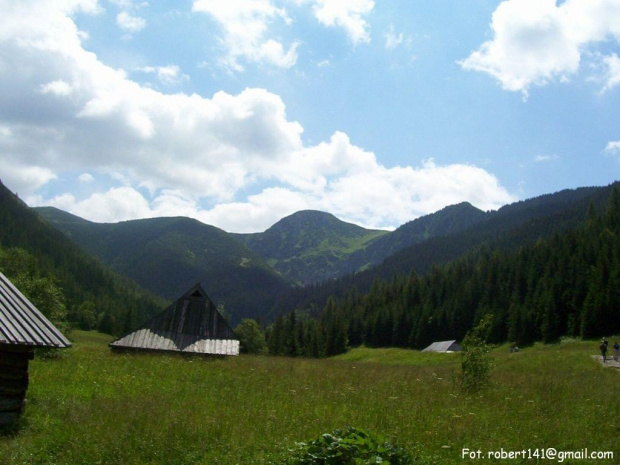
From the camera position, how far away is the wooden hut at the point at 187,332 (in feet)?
87.8

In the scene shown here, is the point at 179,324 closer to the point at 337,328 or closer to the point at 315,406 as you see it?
the point at 315,406

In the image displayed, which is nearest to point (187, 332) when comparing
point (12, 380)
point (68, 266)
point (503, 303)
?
point (12, 380)

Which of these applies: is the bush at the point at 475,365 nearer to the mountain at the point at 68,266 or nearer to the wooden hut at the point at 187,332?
the wooden hut at the point at 187,332

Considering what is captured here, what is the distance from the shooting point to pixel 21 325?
11.6 m

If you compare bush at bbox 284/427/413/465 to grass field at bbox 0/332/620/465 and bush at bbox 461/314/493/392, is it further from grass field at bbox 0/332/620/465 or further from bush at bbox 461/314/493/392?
bush at bbox 461/314/493/392

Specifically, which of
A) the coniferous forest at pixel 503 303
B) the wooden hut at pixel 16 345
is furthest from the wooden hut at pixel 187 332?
the coniferous forest at pixel 503 303

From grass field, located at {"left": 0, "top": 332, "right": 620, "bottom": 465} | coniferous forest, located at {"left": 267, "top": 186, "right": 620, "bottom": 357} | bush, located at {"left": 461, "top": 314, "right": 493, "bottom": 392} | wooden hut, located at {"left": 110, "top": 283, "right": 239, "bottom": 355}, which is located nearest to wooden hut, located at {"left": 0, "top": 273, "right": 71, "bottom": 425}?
grass field, located at {"left": 0, "top": 332, "right": 620, "bottom": 465}

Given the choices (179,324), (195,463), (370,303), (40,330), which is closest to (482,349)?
(195,463)

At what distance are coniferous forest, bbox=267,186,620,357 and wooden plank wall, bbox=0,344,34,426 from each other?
6984cm

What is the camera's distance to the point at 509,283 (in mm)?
92312

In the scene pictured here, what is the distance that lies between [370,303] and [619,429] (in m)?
107

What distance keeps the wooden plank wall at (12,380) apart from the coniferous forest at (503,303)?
2750 inches

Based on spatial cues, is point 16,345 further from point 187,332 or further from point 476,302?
point 476,302

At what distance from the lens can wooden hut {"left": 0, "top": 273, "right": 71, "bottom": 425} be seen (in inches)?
438
